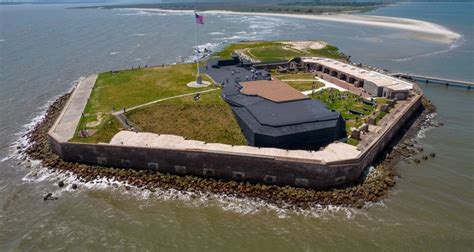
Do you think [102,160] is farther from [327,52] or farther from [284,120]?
[327,52]

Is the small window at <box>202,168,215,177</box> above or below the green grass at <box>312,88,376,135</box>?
below

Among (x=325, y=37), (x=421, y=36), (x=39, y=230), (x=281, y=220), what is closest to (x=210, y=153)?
(x=281, y=220)

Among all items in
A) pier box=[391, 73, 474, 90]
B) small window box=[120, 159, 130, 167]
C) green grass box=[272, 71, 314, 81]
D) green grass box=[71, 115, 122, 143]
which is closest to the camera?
small window box=[120, 159, 130, 167]

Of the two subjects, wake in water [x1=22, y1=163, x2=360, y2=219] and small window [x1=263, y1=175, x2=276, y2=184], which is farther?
small window [x1=263, y1=175, x2=276, y2=184]

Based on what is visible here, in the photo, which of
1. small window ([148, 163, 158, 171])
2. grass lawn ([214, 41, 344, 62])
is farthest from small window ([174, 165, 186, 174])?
grass lawn ([214, 41, 344, 62])

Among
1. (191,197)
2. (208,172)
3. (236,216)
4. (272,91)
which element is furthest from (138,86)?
(236,216)

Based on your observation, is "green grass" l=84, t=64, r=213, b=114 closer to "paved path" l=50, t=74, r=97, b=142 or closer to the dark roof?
"paved path" l=50, t=74, r=97, b=142

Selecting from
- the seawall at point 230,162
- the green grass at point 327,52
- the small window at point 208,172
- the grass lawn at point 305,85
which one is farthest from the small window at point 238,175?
the green grass at point 327,52
